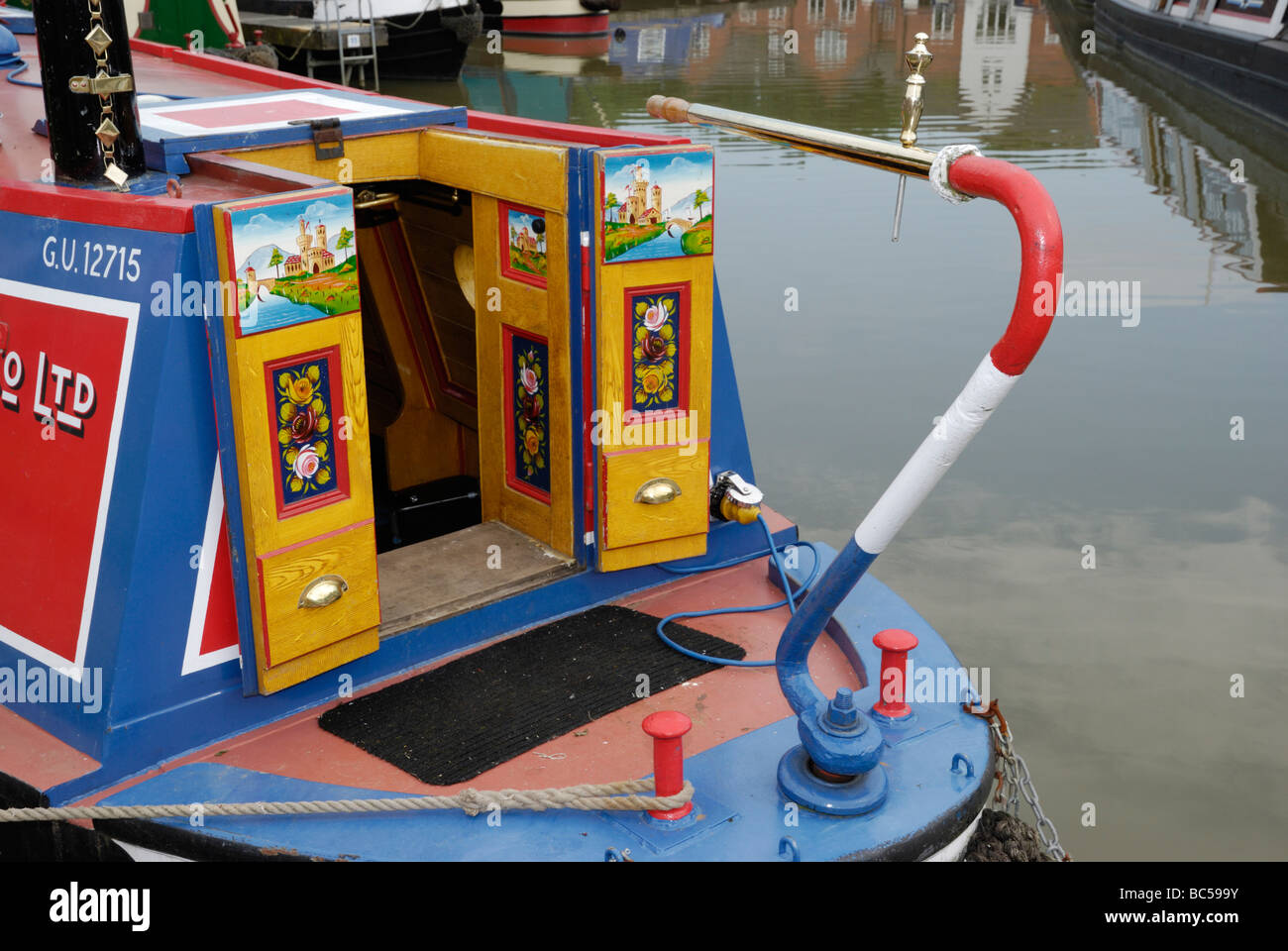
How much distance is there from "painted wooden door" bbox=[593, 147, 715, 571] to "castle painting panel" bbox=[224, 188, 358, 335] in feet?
2.80

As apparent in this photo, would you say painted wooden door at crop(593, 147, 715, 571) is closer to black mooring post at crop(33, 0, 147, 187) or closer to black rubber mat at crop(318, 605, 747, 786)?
black rubber mat at crop(318, 605, 747, 786)

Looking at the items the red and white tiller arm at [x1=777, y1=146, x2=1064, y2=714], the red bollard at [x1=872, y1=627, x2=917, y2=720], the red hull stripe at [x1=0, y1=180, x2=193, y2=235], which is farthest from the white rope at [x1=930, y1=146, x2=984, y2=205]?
the red hull stripe at [x1=0, y1=180, x2=193, y2=235]

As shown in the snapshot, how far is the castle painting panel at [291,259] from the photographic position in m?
3.28

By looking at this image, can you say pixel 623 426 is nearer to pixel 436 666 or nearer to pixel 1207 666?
pixel 436 666

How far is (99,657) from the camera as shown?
3518mm

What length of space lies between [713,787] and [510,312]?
1786mm

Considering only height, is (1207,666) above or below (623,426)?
below

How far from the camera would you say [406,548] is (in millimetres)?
4648

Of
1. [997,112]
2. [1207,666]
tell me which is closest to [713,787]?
[1207,666]

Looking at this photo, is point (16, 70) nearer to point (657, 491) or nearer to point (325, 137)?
point (325, 137)

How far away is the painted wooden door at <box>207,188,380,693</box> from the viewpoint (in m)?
3.33

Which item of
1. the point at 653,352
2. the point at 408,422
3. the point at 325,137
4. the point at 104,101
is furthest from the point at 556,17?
the point at 104,101

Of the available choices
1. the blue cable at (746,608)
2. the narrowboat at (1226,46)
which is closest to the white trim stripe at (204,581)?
the blue cable at (746,608)

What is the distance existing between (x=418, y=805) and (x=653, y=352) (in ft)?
5.34
